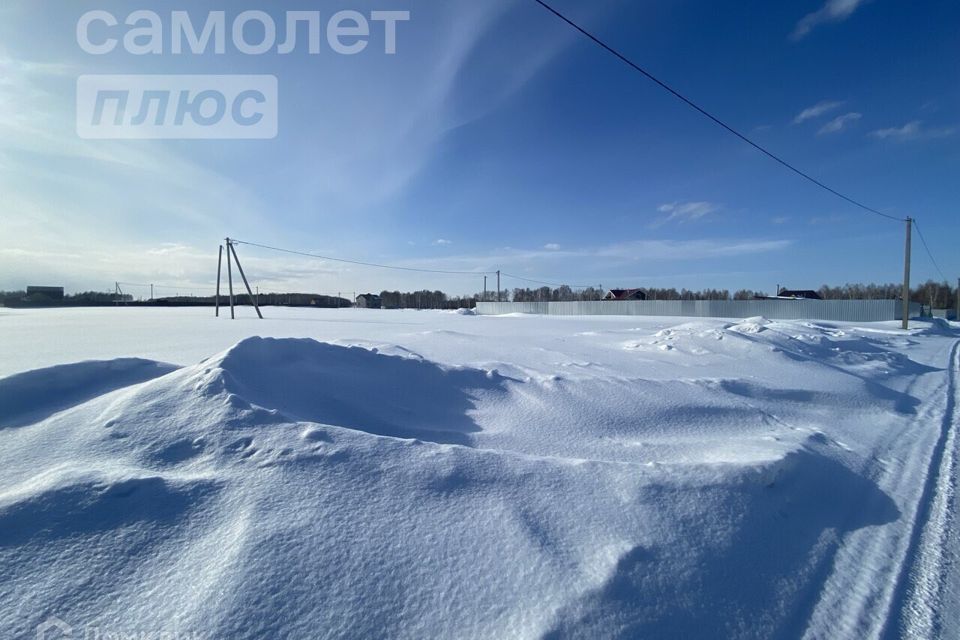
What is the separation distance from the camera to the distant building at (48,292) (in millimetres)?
51938

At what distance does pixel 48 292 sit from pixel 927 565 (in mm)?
81553

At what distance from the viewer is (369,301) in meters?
65.2

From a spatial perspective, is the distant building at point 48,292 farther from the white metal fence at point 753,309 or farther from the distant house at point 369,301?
the white metal fence at point 753,309

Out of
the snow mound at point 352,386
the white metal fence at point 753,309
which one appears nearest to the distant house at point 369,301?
the white metal fence at point 753,309

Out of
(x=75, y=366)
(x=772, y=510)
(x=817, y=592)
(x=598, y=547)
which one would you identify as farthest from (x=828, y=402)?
(x=75, y=366)

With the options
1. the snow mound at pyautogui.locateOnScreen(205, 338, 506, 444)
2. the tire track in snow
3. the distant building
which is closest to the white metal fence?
the tire track in snow

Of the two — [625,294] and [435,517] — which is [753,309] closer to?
[625,294]

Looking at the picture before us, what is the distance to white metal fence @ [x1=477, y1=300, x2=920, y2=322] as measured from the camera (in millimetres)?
23922

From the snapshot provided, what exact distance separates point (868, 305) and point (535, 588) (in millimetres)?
32701

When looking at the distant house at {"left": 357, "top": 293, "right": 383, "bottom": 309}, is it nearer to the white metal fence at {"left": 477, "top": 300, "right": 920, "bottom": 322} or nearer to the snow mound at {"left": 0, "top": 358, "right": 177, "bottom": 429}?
the white metal fence at {"left": 477, "top": 300, "right": 920, "bottom": 322}

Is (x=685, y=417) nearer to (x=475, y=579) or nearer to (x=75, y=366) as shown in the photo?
(x=475, y=579)

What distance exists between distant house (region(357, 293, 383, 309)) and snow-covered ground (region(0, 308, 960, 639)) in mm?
62735

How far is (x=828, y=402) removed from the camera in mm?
4988

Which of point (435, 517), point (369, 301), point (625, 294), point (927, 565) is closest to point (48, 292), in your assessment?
point (369, 301)
